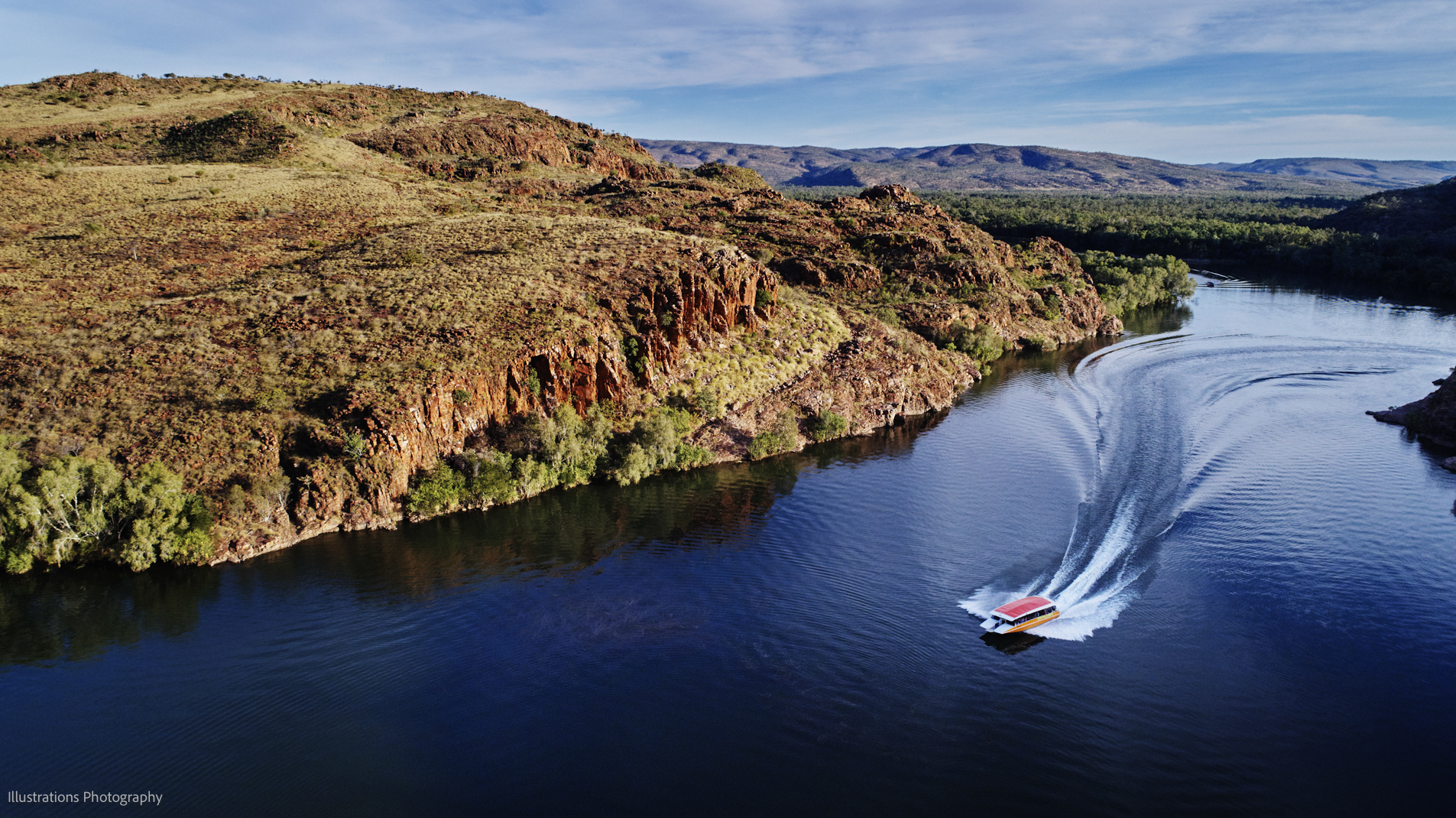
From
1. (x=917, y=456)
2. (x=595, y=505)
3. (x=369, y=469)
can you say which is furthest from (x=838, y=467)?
(x=369, y=469)

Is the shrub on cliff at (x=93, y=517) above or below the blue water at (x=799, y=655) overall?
above

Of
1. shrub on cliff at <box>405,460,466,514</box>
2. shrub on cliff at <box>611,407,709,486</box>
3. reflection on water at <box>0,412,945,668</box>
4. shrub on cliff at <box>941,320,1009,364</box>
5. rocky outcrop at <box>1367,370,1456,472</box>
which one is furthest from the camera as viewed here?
shrub on cliff at <box>941,320,1009,364</box>

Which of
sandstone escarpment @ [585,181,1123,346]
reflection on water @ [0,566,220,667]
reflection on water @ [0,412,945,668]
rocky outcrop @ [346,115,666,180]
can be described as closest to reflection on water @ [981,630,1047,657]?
reflection on water @ [0,412,945,668]

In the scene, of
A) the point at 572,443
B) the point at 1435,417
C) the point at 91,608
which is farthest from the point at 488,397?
the point at 1435,417

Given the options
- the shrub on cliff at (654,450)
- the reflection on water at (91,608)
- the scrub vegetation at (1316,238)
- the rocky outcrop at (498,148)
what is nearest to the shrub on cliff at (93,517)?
the reflection on water at (91,608)

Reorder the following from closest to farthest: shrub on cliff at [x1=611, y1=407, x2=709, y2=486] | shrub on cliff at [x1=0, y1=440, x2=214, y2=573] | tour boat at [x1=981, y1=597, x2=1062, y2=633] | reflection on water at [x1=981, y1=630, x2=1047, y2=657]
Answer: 1. reflection on water at [x1=981, y1=630, x2=1047, y2=657]
2. tour boat at [x1=981, y1=597, x2=1062, y2=633]
3. shrub on cliff at [x1=0, y1=440, x2=214, y2=573]
4. shrub on cliff at [x1=611, y1=407, x2=709, y2=486]

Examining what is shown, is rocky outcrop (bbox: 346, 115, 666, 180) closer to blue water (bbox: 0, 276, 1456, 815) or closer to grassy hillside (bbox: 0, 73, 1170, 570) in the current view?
grassy hillside (bbox: 0, 73, 1170, 570)

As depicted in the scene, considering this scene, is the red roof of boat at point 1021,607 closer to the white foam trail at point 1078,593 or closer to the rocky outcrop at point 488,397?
the white foam trail at point 1078,593
